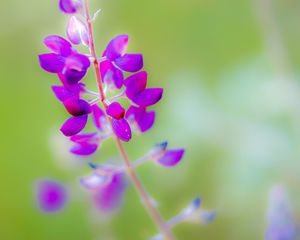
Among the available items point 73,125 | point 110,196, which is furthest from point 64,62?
point 110,196

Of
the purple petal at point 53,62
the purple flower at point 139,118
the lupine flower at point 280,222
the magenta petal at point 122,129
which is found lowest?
the lupine flower at point 280,222

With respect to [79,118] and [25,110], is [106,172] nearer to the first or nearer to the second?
[79,118]

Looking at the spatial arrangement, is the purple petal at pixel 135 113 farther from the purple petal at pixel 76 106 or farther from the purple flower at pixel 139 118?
the purple petal at pixel 76 106

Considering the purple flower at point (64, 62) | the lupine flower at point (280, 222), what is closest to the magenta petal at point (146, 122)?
the purple flower at point (64, 62)

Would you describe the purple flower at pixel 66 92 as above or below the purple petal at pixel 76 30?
below

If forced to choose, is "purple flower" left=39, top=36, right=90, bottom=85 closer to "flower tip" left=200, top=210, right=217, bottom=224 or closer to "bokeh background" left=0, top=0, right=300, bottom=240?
"flower tip" left=200, top=210, right=217, bottom=224

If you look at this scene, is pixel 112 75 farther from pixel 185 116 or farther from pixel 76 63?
pixel 185 116
